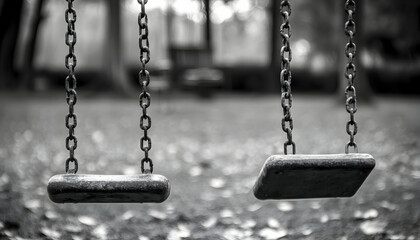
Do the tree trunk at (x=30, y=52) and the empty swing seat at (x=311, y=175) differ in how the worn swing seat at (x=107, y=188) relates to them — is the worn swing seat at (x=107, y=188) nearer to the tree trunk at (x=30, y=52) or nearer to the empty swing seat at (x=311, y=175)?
the empty swing seat at (x=311, y=175)

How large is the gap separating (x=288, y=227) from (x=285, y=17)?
3.89 ft

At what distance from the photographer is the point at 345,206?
10.6 feet

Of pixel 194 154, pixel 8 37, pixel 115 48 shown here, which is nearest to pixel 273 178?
pixel 194 154

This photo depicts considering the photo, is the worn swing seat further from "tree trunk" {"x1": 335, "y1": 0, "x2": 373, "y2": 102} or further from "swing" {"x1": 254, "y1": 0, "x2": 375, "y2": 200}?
"tree trunk" {"x1": 335, "y1": 0, "x2": 373, "y2": 102}

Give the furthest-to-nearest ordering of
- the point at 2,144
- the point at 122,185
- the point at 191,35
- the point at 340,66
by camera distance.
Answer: the point at 191,35, the point at 340,66, the point at 2,144, the point at 122,185

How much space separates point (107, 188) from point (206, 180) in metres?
2.06

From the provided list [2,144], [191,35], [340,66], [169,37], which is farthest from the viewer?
[191,35]

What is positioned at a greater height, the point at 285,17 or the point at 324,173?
the point at 285,17

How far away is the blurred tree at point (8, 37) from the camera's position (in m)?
14.8

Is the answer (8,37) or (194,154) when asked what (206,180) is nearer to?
(194,154)

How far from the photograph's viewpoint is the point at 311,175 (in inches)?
80.8

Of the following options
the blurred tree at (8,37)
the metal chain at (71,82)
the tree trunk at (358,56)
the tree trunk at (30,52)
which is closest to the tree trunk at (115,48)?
the blurred tree at (8,37)

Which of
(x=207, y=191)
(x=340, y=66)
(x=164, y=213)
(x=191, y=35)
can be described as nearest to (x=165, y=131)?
(x=207, y=191)

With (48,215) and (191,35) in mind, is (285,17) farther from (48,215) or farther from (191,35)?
(191,35)
